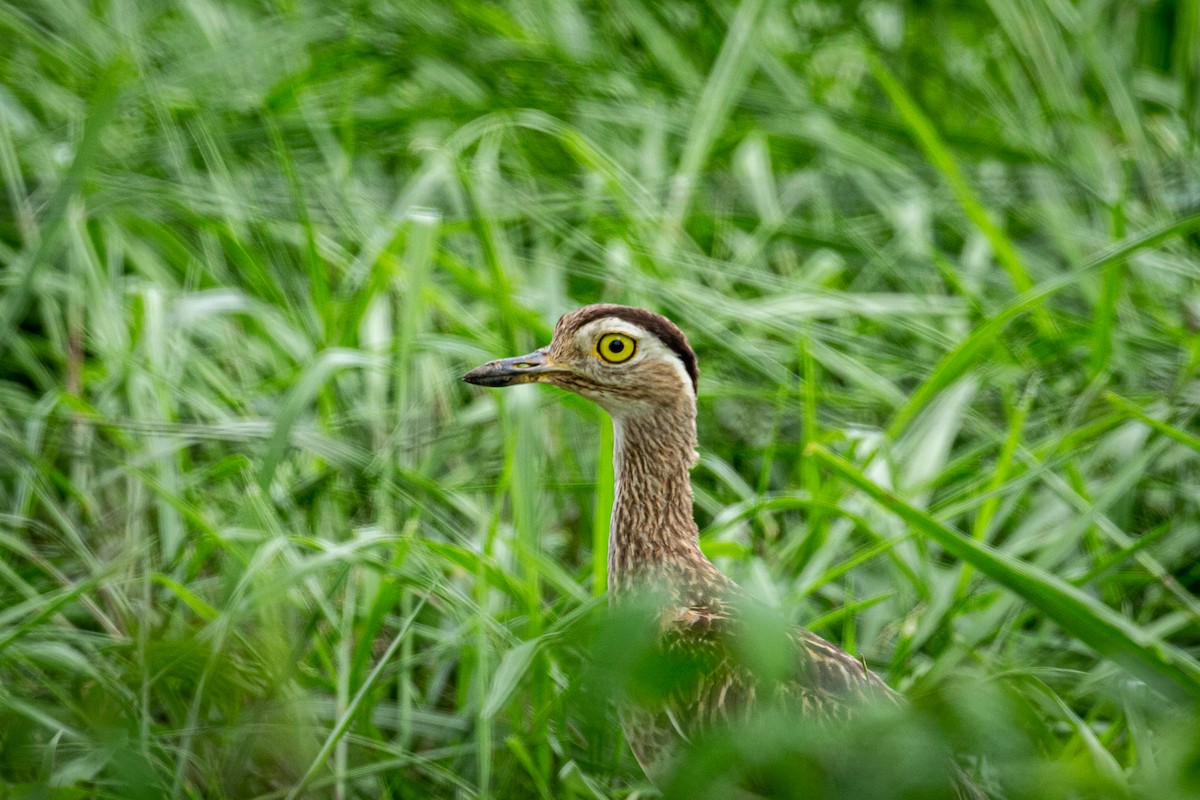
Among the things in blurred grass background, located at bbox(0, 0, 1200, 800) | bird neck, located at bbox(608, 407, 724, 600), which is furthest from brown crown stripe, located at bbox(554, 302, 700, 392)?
blurred grass background, located at bbox(0, 0, 1200, 800)

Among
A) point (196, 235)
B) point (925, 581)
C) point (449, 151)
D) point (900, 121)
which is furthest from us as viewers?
point (900, 121)

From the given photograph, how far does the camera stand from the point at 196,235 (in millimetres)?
3996

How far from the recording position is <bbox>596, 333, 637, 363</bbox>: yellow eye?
254cm

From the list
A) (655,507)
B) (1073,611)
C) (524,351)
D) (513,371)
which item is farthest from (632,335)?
(1073,611)

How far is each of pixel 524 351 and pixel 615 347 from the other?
2.53ft

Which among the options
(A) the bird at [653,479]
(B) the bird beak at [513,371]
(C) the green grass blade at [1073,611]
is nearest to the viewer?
(C) the green grass blade at [1073,611]

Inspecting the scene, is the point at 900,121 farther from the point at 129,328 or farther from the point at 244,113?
the point at 129,328

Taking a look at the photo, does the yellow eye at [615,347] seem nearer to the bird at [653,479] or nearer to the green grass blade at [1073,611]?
the bird at [653,479]

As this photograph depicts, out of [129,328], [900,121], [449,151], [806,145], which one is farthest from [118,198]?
[900,121]

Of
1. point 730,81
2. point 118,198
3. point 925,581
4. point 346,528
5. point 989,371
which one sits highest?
point 730,81

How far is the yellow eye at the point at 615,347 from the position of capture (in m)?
2.54

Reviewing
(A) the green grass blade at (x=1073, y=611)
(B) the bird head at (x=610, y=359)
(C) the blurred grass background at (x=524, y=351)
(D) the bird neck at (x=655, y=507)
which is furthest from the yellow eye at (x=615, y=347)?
(A) the green grass blade at (x=1073, y=611)

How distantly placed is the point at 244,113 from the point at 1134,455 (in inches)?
108

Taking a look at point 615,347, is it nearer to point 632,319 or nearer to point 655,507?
point 632,319
